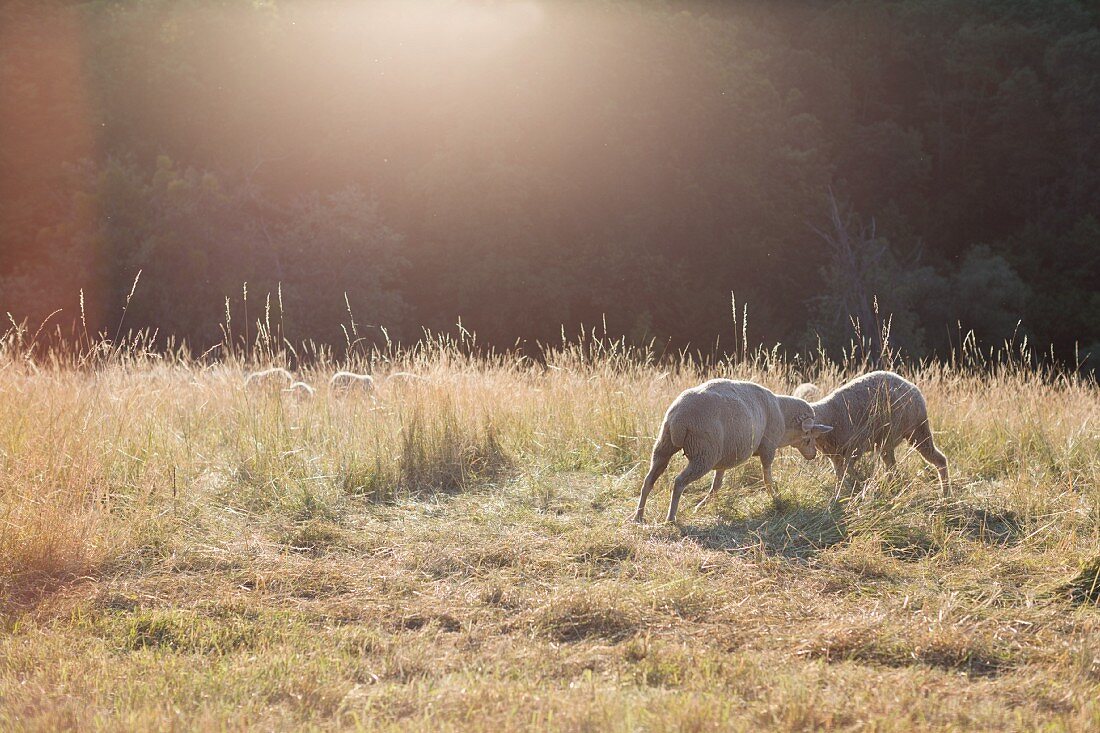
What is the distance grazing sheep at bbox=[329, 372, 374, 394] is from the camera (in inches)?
367

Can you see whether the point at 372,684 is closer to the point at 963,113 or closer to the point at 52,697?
the point at 52,697

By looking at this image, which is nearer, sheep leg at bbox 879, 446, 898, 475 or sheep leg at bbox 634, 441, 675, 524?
sheep leg at bbox 634, 441, 675, 524

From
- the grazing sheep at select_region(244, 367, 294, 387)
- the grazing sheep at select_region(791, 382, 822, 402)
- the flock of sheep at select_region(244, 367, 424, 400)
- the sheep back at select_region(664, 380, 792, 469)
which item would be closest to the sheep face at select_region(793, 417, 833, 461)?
the sheep back at select_region(664, 380, 792, 469)

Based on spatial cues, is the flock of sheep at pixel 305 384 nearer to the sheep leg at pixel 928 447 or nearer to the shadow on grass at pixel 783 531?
the shadow on grass at pixel 783 531

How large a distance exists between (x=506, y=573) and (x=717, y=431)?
1443 millimetres

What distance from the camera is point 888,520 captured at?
564 centimetres

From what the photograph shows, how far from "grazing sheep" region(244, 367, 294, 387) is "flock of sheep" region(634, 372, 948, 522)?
3883 millimetres

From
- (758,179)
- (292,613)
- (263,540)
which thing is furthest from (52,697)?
(758,179)

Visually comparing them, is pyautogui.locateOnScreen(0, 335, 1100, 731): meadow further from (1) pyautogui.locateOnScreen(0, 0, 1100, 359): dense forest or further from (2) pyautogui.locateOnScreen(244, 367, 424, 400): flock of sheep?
(1) pyautogui.locateOnScreen(0, 0, 1100, 359): dense forest

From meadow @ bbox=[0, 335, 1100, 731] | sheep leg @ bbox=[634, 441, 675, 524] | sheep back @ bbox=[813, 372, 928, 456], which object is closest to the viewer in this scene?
meadow @ bbox=[0, 335, 1100, 731]

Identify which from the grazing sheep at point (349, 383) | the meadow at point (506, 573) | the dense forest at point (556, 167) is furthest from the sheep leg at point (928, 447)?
the dense forest at point (556, 167)

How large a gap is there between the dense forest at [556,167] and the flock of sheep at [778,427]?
17713mm

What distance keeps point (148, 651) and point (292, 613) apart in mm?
631

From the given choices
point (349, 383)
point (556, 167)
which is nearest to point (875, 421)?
point (349, 383)
